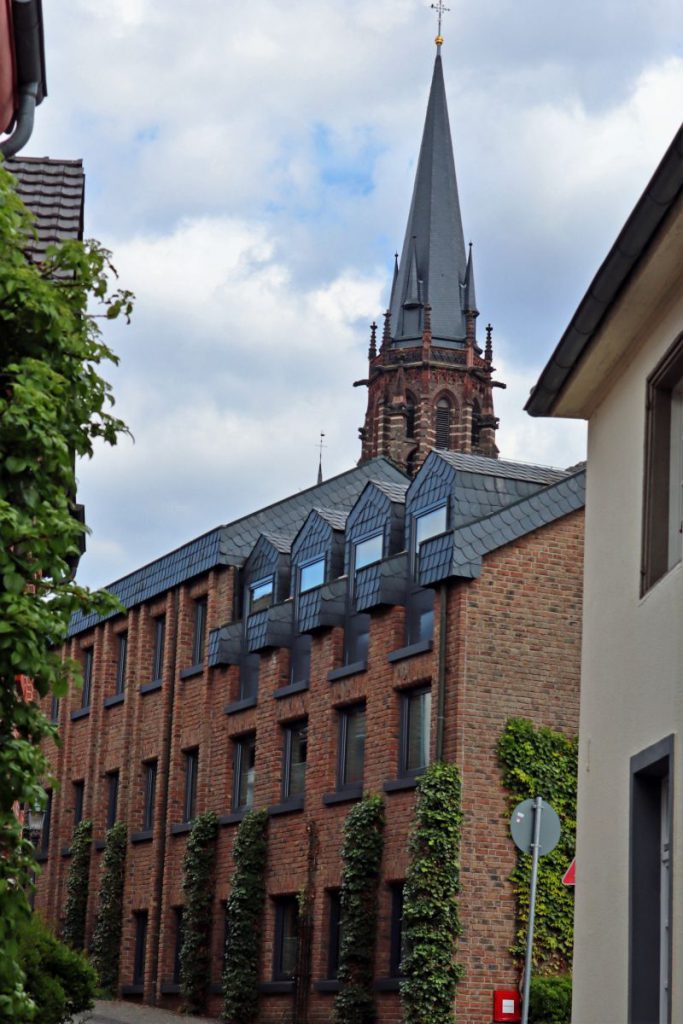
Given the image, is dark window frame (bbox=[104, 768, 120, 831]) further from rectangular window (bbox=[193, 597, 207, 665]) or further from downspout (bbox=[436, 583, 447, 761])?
downspout (bbox=[436, 583, 447, 761])

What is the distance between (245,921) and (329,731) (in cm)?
406

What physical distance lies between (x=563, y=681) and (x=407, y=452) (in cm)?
5779

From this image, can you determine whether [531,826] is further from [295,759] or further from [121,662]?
[121,662]

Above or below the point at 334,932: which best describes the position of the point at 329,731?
above

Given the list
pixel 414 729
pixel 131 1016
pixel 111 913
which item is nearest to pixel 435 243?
pixel 111 913

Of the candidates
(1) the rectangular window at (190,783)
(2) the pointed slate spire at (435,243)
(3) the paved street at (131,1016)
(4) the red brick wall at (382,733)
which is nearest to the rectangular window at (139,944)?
(4) the red brick wall at (382,733)

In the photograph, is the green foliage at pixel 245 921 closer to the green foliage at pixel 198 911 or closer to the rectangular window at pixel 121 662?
the green foliage at pixel 198 911

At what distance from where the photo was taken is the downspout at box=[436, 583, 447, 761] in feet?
93.5

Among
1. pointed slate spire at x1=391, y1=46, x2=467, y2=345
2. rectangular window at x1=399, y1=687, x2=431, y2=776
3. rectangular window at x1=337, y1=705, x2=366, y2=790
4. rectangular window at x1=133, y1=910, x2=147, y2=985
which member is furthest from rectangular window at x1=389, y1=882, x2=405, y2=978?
pointed slate spire at x1=391, y1=46, x2=467, y2=345

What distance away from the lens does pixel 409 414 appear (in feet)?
288

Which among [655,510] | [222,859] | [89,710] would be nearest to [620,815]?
[655,510]

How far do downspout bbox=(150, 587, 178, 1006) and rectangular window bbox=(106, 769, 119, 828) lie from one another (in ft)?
9.08

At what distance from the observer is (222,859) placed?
116 ft

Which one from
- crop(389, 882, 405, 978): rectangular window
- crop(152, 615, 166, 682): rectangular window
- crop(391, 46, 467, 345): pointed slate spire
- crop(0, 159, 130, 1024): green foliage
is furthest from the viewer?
crop(391, 46, 467, 345): pointed slate spire
